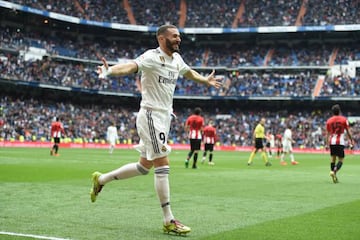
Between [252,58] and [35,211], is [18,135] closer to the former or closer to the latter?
[252,58]

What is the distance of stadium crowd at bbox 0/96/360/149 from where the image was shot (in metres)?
50.8

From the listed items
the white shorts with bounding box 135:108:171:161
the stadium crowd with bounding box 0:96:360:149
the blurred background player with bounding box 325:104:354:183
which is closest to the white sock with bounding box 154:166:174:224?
the white shorts with bounding box 135:108:171:161

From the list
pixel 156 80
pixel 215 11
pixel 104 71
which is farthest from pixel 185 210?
pixel 215 11

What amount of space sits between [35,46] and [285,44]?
95.6 feet

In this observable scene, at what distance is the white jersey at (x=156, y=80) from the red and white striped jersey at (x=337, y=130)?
33.2ft

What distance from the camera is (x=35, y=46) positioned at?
57.7 m

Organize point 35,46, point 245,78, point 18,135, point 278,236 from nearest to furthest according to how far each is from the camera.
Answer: point 278,236
point 18,135
point 35,46
point 245,78

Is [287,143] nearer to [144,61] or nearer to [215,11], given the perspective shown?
[144,61]

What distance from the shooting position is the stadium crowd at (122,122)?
1999 inches

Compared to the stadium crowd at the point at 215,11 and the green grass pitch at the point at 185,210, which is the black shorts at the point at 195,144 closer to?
the green grass pitch at the point at 185,210

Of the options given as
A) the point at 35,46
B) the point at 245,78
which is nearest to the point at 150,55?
the point at 35,46

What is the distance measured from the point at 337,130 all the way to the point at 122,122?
45.0 m

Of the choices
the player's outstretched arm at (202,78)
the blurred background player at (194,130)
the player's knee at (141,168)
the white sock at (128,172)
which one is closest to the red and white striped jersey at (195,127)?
the blurred background player at (194,130)

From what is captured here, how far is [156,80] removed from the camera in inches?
278
